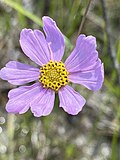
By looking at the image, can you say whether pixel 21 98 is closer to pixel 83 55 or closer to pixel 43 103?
pixel 43 103

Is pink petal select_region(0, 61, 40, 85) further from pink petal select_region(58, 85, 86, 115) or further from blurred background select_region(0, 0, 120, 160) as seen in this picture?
blurred background select_region(0, 0, 120, 160)

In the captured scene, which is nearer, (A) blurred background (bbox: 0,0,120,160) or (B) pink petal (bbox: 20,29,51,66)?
(B) pink petal (bbox: 20,29,51,66)

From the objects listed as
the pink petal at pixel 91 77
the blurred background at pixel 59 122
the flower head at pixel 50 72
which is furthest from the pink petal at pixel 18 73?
the blurred background at pixel 59 122

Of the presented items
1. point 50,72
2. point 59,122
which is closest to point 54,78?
point 50,72

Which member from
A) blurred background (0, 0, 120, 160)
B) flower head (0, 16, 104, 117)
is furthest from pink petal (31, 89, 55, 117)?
blurred background (0, 0, 120, 160)

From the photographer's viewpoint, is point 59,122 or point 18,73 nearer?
point 18,73

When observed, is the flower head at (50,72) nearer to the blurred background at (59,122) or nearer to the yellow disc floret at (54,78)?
the yellow disc floret at (54,78)
